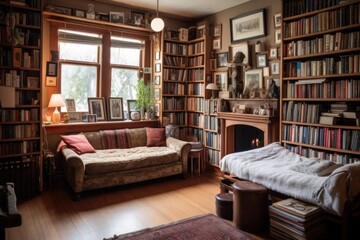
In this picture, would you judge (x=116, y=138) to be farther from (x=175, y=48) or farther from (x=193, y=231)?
(x=193, y=231)

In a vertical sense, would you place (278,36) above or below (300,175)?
above

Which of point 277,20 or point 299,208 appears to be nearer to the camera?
point 299,208

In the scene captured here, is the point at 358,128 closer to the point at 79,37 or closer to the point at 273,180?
the point at 273,180

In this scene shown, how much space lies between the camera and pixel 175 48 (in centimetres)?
546

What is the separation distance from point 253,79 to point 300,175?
7.16 feet

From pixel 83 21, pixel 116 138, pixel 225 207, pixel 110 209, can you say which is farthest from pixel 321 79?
pixel 83 21

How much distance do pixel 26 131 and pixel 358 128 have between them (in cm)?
424

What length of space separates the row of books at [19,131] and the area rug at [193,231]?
215 centimetres

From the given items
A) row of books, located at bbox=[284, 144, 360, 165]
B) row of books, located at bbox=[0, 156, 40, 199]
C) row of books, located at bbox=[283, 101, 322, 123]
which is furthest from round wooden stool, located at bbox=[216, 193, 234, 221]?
row of books, located at bbox=[0, 156, 40, 199]

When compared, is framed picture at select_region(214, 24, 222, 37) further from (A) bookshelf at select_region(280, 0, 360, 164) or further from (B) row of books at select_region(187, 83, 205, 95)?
(A) bookshelf at select_region(280, 0, 360, 164)

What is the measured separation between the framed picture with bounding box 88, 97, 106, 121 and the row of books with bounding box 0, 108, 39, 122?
1.07 metres

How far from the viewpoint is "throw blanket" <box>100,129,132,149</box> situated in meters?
4.70

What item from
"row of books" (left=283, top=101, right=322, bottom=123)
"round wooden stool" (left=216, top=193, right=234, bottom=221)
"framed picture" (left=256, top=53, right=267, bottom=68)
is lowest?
"round wooden stool" (left=216, top=193, right=234, bottom=221)

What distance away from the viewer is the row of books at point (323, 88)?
123 inches
